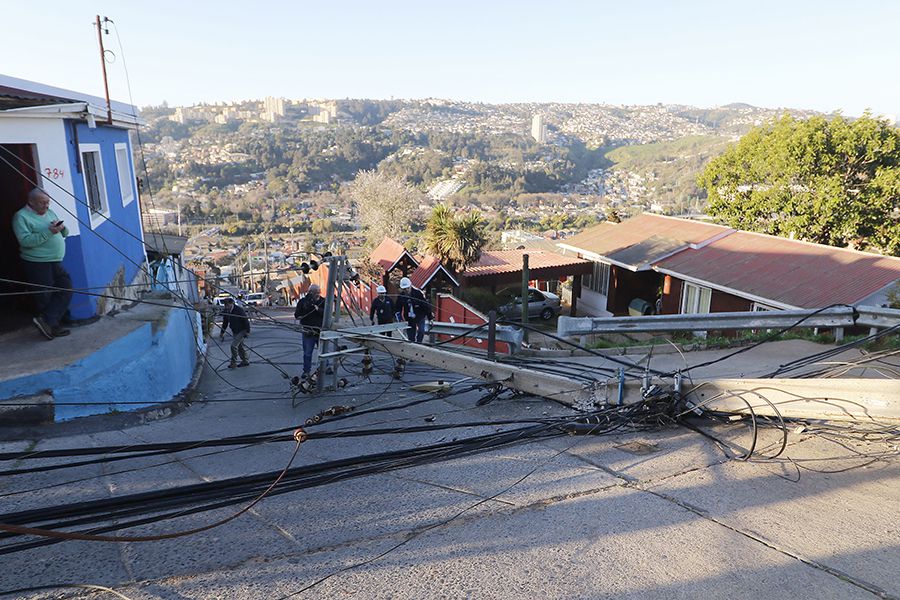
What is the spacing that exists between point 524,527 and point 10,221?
8.61m

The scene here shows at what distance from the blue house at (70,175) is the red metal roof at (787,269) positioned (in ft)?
49.3

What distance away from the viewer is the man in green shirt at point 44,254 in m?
7.13

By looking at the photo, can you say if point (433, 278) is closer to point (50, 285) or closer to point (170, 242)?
point (170, 242)

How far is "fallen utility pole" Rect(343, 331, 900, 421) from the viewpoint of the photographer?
15.0 ft

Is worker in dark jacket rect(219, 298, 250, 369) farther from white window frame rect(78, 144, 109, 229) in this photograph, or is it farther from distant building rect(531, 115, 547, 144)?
distant building rect(531, 115, 547, 144)

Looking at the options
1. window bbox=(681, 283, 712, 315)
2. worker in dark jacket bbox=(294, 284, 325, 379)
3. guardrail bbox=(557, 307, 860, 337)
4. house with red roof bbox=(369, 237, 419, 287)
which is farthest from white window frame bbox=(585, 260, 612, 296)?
worker in dark jacket bbox=(294, 284, 325, 379)

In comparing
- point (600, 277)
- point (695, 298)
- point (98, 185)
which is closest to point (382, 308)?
point (98, 185)

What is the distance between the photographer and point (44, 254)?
7324mm

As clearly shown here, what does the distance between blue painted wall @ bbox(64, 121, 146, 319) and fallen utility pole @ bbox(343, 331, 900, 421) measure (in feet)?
14.9

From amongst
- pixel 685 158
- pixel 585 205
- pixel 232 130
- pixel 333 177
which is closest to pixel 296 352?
pixel 585 205

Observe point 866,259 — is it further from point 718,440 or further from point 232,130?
point 232,130

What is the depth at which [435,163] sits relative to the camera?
111188mm

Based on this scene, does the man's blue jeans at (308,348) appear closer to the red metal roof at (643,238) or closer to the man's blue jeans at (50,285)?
the man's blue jeans at (50,285)

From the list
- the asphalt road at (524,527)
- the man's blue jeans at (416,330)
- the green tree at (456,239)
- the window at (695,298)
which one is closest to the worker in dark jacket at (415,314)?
the man's blue jeans at (416,330)
